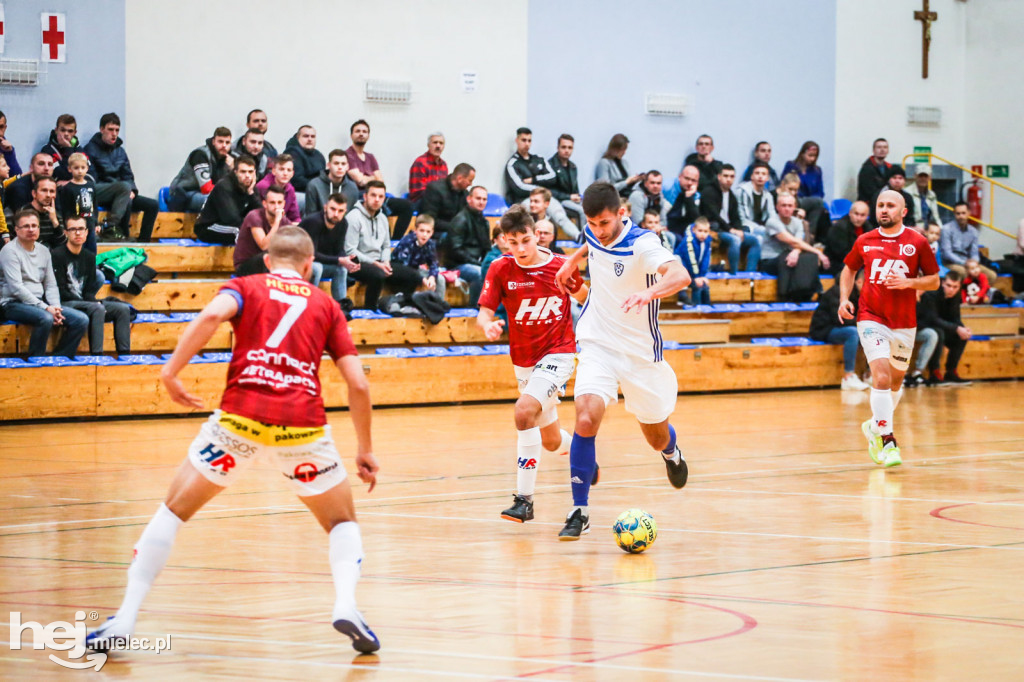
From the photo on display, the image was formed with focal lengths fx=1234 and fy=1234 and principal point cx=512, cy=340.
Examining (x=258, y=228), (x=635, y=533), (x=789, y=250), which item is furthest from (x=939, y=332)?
(x=635, y=533)

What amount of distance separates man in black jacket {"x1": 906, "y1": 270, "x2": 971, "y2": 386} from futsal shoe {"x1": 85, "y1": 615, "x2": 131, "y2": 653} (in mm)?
15887

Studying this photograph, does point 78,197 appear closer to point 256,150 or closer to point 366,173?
point 256,150

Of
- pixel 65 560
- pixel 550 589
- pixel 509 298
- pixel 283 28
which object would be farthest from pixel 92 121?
pixel 550 589

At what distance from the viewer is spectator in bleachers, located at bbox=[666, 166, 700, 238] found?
19.8m

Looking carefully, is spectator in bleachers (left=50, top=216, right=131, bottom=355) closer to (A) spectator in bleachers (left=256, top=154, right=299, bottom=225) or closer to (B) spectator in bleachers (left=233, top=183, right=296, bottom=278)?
(B) spectator in bleachers (left=233, top=183, right=296, bottom=278)

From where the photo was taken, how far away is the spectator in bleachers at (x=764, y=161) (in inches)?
860

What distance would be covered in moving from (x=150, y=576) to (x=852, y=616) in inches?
117

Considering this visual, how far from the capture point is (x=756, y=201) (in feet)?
68.6

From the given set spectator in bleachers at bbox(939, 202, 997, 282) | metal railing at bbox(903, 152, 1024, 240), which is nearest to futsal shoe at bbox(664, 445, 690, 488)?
spectator in bleachers at bbox(939, 202, 997, 282)

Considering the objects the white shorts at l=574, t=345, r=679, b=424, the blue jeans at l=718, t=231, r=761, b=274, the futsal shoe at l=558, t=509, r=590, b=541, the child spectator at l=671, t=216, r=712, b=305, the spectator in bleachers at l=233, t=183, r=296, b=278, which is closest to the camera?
the futsal shoe at l=558, t=509, r=590, b=541

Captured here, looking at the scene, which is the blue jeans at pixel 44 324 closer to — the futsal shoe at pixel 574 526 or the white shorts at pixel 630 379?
the white shorts at pixel 630 379

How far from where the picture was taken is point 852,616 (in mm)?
5402

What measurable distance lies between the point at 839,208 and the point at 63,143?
1386 cm

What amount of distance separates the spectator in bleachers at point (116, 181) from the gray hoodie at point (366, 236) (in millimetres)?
2647
